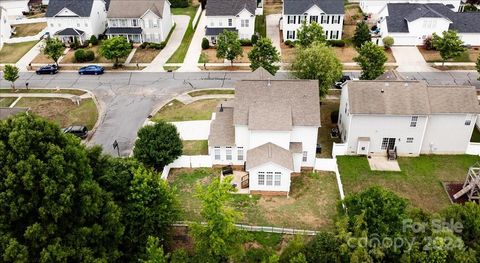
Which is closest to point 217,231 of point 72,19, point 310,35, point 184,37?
point 310,35

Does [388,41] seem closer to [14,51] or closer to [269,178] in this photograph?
[269,178]

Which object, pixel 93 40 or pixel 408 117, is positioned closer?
pixel 408 117

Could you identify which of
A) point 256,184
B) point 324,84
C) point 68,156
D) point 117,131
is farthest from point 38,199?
point 324,84

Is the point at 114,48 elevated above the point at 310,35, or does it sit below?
below

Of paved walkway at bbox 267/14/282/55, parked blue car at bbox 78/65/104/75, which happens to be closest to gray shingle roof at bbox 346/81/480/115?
paved walkway at bbox 267/14/282/55

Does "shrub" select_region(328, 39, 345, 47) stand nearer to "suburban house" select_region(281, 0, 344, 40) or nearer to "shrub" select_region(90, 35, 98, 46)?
"suburban house" select_region(281, 0, 344, 40)

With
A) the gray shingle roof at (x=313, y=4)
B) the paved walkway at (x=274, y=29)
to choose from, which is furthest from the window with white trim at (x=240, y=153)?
the gray shingle roof at (x=313, y=4)

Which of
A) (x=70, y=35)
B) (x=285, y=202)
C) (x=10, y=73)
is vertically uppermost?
(x=70, y=35)

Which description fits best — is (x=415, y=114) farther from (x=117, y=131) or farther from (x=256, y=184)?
(x=117, y=131)
